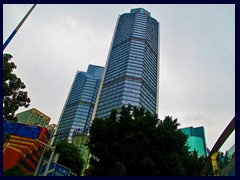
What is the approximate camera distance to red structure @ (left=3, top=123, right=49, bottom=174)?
1474 inches

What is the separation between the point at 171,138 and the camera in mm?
13453

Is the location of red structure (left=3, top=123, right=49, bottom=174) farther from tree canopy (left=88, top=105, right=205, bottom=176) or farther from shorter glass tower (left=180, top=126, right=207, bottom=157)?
shorter glass tower (left=180, top=126, right=207, bottom=157)

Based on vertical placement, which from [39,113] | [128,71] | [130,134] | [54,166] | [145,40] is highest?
[145,40]

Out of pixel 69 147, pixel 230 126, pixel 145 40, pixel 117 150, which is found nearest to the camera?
pixel 230 126

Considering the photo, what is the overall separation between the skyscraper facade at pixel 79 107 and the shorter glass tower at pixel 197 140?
65152 mm

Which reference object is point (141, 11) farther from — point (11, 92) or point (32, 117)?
point (11, 92)

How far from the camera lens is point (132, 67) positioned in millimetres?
96625

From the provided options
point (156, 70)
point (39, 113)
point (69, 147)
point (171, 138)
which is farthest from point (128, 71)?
point (171, 138)

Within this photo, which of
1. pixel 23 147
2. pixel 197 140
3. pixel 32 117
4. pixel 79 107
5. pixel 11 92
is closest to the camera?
pixel 11 92

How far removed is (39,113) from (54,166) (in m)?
84.3

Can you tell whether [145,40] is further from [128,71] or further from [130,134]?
[130,134]

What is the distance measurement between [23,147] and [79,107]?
8677cm

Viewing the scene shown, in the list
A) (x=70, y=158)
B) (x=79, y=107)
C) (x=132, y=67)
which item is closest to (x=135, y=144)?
(x=70, y=158)

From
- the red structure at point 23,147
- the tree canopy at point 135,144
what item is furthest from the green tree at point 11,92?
the red structure at point 23,147
